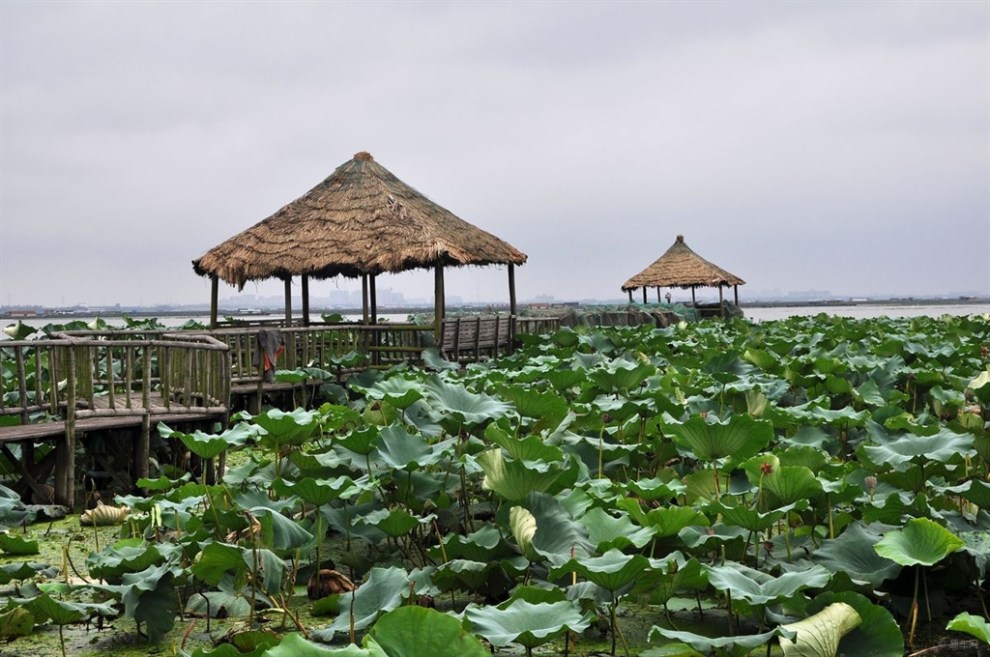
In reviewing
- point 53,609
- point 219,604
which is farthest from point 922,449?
point 53,609

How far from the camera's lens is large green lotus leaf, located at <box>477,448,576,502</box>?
10.4ft

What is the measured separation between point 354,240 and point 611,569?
40.1ft

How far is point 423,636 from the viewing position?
5.60 feet

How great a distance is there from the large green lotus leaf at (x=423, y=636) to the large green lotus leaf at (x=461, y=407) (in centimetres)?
246

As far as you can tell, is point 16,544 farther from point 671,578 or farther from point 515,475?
point 671,578

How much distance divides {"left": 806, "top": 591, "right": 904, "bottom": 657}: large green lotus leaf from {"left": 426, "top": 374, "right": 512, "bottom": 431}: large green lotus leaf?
2041 millimetres

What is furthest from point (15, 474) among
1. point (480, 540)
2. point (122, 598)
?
point (480, 540)

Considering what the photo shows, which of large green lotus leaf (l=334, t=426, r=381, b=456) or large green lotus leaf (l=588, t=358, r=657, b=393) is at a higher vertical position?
large green lotus leaf (l=588, t=358, r=657, b=393)

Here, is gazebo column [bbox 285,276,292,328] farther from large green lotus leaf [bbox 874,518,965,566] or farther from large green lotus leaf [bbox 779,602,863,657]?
large green lotus leaf [bbox 779,602,863,657]

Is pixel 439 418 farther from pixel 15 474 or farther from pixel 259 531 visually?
A: pixel 15 474

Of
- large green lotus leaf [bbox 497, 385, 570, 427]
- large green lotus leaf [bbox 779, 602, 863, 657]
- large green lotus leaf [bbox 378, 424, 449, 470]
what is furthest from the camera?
large green lotus leaf [bbox 497, 385, 570, 427]

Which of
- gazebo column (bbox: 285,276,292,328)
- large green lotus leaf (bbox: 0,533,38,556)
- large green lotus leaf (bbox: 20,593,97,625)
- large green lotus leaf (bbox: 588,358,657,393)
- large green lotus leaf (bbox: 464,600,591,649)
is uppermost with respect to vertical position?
gazebo column (bbox: 285,276,292,328)

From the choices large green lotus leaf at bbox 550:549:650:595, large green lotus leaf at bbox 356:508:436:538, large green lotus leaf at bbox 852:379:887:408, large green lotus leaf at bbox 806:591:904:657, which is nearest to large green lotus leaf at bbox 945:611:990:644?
large green lotus leaf at bbox 806:591:904:657

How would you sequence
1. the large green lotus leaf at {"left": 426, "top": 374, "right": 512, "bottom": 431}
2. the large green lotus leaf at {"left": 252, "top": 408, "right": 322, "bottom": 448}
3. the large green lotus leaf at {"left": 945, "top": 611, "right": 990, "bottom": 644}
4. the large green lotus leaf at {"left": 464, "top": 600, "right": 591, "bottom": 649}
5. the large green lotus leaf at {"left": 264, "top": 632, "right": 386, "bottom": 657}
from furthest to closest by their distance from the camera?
the large green lotus leaf at {"left": 426, "top": 374, "right": 512, "bottom": 431} → the large green lotus leaf at {"left": 252, "top": 408, "right": 322, "bottom": 448} → the large green lotus leaf at {"left": 464, "top": 600, "right": 591, "bottom": 649} → the large green lotus leaf at {"left": 945, "top": 611, "right": 990, "bottom": 644} → the large green lotus leaf at {"left": 264, "top": 632, "right": 386, "bottom": 657}
